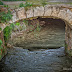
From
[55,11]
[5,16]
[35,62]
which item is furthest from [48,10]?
[35,62]

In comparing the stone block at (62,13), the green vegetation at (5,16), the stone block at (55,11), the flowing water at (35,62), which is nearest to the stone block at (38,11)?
the stone block at (55,11)

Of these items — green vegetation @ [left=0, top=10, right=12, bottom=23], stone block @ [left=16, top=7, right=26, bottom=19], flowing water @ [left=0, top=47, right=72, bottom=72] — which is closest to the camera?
green vegetation @ [left=0, top=10, right=12, bottom=23]

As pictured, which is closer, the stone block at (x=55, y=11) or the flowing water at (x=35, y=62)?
the stone block at (x=55, y=11)

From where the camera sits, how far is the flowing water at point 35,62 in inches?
195

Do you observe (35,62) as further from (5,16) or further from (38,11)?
(5,16)

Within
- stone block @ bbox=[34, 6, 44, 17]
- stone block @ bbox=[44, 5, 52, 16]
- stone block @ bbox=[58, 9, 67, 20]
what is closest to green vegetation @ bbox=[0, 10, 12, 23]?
stone block @ bbox=[34, 6, 44, 17]

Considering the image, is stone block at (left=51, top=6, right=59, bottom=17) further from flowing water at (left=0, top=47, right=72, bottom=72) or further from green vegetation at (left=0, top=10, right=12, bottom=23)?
flowing water at (left=0, top=47, right=72, bottom=72)

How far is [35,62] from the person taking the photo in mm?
5555

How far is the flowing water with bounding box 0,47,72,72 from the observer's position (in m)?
4.95

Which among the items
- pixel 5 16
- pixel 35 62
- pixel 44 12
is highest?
pixel 44 12

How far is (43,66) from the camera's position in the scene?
204 inches

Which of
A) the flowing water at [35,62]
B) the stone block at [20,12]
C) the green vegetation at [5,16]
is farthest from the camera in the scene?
the flowing water at [35,62]

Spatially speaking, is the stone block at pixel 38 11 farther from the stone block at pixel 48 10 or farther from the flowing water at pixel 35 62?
the flowing water at pixel 35 62

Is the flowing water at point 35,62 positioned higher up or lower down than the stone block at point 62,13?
lower down
